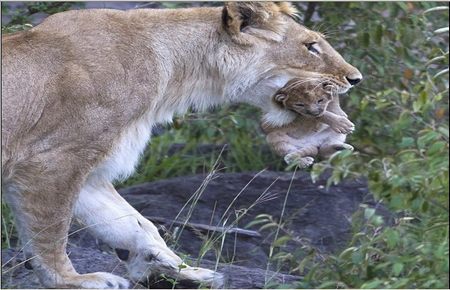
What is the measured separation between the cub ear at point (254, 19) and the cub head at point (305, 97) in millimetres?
210

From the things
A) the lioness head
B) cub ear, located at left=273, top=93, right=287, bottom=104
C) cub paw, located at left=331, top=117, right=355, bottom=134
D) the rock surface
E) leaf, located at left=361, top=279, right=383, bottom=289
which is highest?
the lioness head

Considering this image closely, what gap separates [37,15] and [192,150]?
155 centimetres

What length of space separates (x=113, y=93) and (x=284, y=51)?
811 mm

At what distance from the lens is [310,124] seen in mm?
5355

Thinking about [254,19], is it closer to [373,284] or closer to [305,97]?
[305,97]

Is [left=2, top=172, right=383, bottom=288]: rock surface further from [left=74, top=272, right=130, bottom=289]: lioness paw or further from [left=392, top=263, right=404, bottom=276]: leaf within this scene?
[left=392, top=263, right=404, bottom=276]: leaf

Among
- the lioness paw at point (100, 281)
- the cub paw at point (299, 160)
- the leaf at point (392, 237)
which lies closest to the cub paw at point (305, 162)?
the cub paw at point (299, 160)

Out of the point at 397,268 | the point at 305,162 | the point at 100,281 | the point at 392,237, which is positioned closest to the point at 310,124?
the point at 305,162

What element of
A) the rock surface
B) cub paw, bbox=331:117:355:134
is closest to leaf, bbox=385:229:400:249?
cub paw, bbox=331:117:355:134

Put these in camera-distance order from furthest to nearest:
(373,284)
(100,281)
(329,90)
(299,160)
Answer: (329,90)
(299,160)
(100,281)
(373,284)

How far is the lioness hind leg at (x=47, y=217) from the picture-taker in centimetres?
474

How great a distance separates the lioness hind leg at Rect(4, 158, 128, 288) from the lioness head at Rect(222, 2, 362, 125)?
3.20 feet

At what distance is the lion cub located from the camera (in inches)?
207

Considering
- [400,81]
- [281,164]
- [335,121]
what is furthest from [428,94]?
[281,164]
